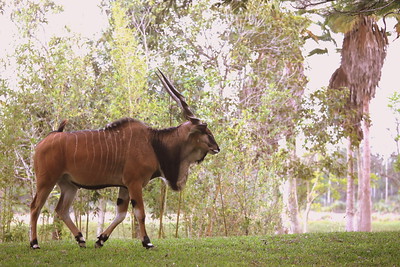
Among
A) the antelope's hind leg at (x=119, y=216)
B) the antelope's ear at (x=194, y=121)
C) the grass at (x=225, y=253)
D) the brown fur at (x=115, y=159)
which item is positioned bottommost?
the grass at (x=225, y=253)

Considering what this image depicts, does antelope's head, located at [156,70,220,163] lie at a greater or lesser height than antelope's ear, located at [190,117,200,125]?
lesser

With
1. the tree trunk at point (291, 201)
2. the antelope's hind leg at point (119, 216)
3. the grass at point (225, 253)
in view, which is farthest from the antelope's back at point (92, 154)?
the tree trunk at point (291, 201)

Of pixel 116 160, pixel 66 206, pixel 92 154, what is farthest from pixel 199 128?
pixel 66 206

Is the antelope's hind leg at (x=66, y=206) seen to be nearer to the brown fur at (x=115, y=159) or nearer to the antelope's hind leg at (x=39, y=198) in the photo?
the brown fur at (x=115, y=159)

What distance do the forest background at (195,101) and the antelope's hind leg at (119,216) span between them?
9.93ft

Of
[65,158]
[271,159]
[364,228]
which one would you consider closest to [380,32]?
[364,228]

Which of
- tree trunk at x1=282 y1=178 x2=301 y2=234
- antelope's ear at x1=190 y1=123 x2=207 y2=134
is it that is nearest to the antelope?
antelope's ear at x1=190 y1=123 x2=207 y2=134

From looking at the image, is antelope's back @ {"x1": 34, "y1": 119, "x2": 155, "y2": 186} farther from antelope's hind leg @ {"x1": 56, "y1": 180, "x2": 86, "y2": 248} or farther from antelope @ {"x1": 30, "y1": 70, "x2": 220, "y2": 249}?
antelope's hind leg @ {"x1": 56, "y1": 180, "x2": 86, "y2": 248}

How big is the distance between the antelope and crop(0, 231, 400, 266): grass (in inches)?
14.6

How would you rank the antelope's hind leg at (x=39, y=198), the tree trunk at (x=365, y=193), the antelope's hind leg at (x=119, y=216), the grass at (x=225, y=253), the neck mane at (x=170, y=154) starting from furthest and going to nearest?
the tree trunk at (x=365, y=193)
the neck mane at (x=170, y=154)
the antelope's hind leg at (x=119, y=216)
the antelope's hind leg at (x=39, y=198)
the grass at (x=225, y=253)

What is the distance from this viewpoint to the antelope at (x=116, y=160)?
22.0 feet

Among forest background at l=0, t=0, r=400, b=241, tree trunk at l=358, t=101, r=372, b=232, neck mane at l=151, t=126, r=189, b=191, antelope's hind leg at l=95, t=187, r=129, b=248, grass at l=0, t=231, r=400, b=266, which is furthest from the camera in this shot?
tree trunk at l=358, t=101, r=372, b=232

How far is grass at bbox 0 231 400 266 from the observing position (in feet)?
20.2

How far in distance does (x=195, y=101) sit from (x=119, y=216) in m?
8.12
